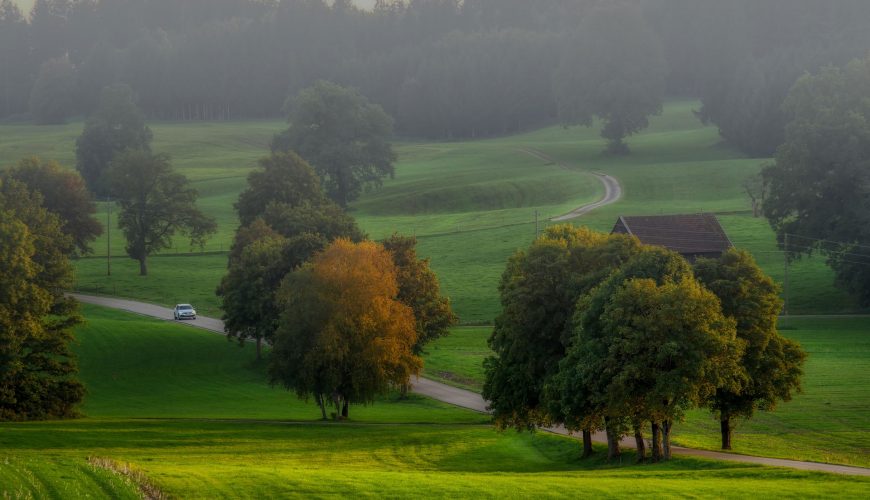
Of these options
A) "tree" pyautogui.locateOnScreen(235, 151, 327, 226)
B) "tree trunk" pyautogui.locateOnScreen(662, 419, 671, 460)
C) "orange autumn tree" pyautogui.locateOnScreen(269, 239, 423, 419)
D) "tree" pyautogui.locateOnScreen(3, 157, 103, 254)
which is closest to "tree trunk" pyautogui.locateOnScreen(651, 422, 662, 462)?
"tree trunk" pyautogui.locateOnScreen(662, 419, 671, 460)

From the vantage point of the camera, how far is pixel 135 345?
237ft

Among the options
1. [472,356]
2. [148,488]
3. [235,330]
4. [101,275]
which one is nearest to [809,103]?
[472,356]

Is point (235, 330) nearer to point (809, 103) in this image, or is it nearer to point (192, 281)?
point (192, 281)

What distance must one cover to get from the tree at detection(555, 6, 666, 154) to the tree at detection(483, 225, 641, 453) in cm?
9904

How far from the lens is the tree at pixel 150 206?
323ft

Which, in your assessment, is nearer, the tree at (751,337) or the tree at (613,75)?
the tree at (751,337)

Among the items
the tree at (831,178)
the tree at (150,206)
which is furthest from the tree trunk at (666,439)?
the tree at (150,206)

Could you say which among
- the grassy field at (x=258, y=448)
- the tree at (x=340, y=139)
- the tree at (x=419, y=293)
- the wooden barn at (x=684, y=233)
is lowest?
the grassy field at (x=258, y=448)

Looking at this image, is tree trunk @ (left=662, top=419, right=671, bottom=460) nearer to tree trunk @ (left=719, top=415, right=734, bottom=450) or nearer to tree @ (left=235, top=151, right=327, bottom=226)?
tree trunk @ (left=719, top=415, right=734, bottom=450)

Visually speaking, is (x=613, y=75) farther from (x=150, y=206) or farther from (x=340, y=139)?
(x=150, y=206)

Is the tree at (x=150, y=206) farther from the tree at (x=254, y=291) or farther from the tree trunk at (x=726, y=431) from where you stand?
the tree trunk at (x=726, y=431)

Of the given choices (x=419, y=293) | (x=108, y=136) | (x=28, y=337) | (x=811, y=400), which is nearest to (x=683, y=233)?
(x=419, y=293)

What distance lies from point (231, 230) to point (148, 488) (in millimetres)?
89690

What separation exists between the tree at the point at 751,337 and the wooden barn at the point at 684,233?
117 feet
